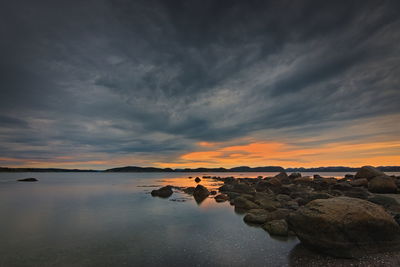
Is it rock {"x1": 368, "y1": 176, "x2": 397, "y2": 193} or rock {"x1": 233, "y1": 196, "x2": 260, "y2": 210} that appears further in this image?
rock {"x1": 368, "y1": 176, "x2": 397, "y2": 193}

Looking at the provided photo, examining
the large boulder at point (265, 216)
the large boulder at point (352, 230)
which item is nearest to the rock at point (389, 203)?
the large boulder at point (265, 216)

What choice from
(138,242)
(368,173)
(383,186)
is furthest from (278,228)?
(368,173)

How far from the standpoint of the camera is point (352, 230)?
9305mm

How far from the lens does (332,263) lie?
896 centimetres

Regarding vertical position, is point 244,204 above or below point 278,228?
above

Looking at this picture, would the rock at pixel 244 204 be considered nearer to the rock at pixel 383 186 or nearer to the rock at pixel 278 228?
the rock at pixel 278 228

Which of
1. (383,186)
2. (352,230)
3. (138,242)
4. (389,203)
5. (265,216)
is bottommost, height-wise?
(138,242)

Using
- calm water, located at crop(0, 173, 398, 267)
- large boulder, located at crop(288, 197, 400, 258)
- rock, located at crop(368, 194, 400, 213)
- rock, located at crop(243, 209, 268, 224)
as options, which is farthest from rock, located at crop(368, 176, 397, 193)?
large boulder, located at crop(288, 197, 400, 258)

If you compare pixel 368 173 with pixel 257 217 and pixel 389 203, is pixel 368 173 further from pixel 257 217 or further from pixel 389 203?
pixel 257 217

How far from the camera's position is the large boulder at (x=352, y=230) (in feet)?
30.6

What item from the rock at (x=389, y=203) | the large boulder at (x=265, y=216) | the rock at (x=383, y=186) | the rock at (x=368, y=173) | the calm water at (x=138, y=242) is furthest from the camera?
the rock at (x=368, y=173)

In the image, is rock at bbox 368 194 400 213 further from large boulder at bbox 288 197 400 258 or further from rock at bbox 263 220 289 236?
rock at bbox 263 220 289 236

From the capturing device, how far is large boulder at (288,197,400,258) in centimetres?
932

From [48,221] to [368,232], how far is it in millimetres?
22614
